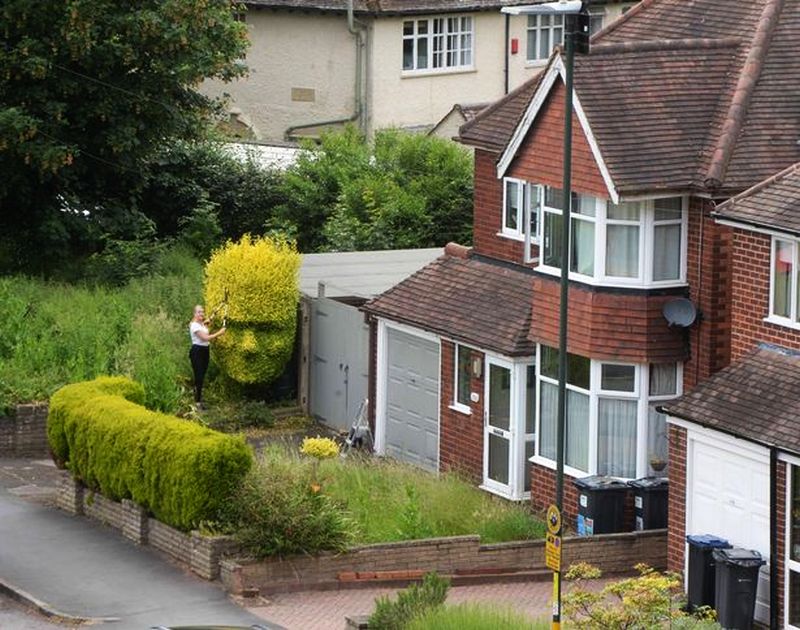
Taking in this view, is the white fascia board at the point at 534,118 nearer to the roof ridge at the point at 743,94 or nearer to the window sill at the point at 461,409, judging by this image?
the roof ridge at the point at 743,94

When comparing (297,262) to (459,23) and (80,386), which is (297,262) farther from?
(459,23)

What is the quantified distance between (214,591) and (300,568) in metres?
0.98

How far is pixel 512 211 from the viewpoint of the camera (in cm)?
3038

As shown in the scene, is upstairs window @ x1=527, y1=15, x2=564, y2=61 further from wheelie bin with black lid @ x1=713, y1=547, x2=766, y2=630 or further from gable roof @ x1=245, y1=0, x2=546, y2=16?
wheelie bin with black lid @ x1=713, y1=547, x2=766, y2=630

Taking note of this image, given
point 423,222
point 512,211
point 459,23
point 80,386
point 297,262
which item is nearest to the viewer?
point 80,386

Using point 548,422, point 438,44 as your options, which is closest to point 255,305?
point 548,422

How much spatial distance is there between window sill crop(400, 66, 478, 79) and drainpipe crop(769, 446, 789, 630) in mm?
34134

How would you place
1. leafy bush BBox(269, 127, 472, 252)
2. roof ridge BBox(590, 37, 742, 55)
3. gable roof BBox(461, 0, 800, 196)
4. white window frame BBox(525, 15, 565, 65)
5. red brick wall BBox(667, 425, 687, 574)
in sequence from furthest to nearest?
white window frame BBox(525, 15, 565, 65) → leafy bush BBox(269, 127, 472, 252) → roof ridge BBox(590, 37, 742, 55) → gable roof BBox(461, 0, 800, 196) → red brick wall BBox(667, 425, 687, 574)

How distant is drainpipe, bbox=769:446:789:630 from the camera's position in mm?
23047

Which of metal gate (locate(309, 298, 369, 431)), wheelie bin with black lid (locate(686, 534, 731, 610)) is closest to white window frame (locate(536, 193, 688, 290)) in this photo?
wheelie bin with black lid (locate(686, 534, 731, 610))

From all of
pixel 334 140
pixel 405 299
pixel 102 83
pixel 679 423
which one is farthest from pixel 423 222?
pixel 679 423

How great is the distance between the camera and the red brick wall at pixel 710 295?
86.0 feet

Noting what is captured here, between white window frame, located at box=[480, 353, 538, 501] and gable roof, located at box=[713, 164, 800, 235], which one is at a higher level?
gable roof, located at box=[713, 164, 800, 235]

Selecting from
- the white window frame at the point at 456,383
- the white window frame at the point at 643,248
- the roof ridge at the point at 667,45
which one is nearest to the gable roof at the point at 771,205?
the white window frame at the point at 643,248
